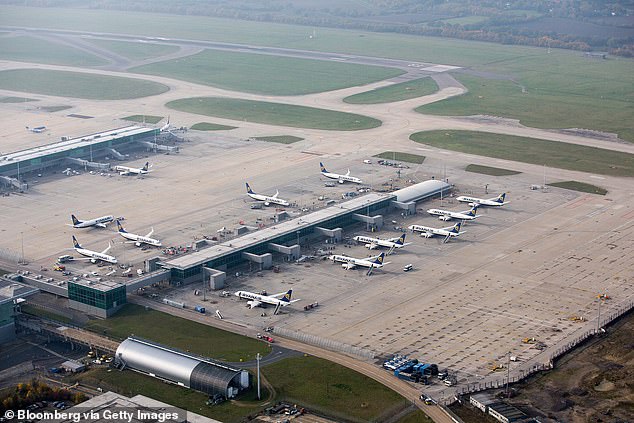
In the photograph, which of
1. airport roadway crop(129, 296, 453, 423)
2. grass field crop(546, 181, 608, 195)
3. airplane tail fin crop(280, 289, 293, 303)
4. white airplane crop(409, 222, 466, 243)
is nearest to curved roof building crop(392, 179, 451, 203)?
white airplane crop(409, 222, 466, 243)

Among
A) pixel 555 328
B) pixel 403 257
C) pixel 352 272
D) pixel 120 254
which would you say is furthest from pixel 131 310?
pixel 555 328

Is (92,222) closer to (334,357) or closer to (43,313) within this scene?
(43,313)

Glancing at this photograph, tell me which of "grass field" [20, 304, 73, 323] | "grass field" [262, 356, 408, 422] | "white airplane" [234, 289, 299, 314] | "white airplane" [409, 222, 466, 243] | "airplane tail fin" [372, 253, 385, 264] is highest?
"airplane tail fin" [372, 253, 385, 264]

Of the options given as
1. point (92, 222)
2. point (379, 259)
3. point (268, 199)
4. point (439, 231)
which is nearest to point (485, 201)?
point (439, 231)

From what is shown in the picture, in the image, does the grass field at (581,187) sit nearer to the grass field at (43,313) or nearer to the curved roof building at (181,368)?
the curved roof building at (181,368)

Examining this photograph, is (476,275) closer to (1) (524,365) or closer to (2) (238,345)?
(1) (524,365)

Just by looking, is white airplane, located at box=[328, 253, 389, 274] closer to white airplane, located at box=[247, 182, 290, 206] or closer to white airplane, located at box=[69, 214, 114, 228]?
white airplane, located at box=[247, 182, 290, 206]
